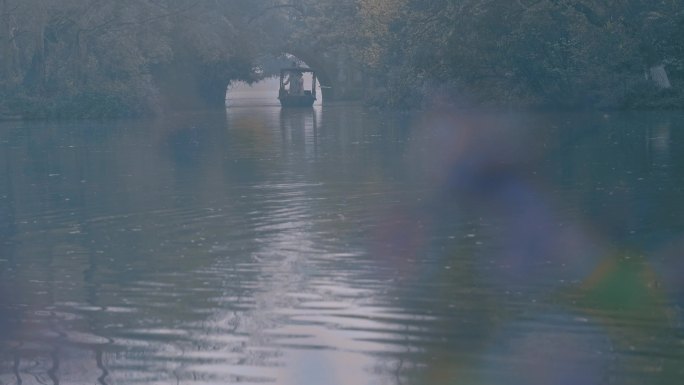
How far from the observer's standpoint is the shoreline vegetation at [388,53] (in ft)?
167

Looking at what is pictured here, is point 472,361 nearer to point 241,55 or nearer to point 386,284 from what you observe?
point 386,284

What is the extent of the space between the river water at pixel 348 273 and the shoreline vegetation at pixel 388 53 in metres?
27.1

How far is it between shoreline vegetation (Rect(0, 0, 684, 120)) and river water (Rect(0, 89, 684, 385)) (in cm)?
2705

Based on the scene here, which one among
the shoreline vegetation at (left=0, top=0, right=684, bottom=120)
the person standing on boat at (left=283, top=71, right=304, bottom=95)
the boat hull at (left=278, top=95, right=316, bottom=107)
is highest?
the shoreline vegetation at (left=0, top=0, right=684, bottom=120)

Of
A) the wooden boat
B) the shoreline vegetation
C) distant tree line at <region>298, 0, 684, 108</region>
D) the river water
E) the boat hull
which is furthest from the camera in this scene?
the wooden boat

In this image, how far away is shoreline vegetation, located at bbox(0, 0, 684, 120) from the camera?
167ft

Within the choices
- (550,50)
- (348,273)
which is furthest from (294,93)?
(348,273)

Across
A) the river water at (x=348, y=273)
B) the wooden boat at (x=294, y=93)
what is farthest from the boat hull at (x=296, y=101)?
the river water at (x=348, y=273)

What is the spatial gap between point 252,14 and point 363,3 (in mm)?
18470

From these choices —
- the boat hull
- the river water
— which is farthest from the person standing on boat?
the river water

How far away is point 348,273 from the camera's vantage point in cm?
1128

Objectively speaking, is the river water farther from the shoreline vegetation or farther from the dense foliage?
the shoreline vegetation

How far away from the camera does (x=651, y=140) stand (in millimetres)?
29594

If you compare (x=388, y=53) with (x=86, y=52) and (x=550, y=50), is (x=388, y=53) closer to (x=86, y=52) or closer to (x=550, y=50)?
(x=550, y=50)
